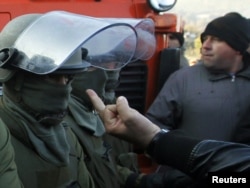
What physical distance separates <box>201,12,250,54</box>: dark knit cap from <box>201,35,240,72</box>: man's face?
31mm

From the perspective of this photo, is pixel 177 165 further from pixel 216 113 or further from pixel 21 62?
pixel 216 113

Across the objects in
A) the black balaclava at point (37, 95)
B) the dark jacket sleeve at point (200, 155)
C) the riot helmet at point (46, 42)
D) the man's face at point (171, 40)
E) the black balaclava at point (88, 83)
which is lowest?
the man's face at point (171, 40)

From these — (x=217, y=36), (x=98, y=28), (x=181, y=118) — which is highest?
(x=98, y=28)

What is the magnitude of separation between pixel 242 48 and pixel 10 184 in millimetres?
2221

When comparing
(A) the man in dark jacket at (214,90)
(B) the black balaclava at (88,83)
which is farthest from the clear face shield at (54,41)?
(A) the man in dark jacket at (214,90)

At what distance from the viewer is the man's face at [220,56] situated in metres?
3.51

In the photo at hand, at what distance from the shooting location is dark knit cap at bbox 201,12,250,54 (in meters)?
3.53

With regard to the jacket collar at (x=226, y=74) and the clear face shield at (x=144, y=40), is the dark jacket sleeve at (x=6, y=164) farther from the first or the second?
the jacket collar at (x=226, y=74)

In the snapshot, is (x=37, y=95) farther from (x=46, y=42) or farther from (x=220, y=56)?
(x=220, y=56)

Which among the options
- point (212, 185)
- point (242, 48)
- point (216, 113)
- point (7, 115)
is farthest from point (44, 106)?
point (242, 48)

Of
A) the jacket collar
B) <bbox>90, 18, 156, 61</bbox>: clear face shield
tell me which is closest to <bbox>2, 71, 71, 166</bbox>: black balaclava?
<bbox>90, 18, 156, 61</bbox>: clear face shield

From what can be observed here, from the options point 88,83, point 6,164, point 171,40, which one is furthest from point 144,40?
point 171,40

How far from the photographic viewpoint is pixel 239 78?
11.5 feet

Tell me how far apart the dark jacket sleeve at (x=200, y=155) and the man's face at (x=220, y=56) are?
5.65ft
